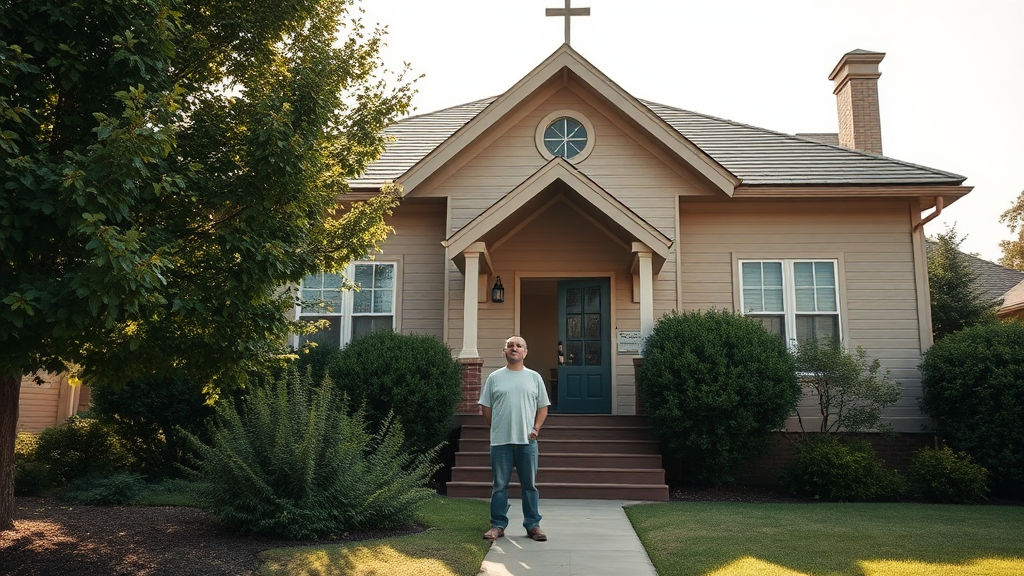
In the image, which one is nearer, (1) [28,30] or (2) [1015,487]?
(1) [28,30]

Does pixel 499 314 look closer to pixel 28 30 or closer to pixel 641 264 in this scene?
pixel 641 264

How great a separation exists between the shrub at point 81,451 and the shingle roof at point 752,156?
5262mm

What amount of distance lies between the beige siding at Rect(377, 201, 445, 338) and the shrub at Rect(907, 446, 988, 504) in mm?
7187

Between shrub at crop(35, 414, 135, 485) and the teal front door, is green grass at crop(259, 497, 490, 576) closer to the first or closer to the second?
shrub at crop(35, 414, 135, 485)

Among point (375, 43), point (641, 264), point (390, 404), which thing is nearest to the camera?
point (375, 43)

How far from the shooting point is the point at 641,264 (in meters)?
10.8

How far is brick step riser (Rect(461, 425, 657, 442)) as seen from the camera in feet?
34.4

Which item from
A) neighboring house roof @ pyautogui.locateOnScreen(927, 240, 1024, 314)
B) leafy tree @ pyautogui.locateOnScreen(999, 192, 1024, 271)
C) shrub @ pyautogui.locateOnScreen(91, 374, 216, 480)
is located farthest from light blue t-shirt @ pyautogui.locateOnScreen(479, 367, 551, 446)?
leafy tree @ pyautogui.locateOnScreen(999, 192, 1024, 271)

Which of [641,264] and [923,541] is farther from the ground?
[641,264]

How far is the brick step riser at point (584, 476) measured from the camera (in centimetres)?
942

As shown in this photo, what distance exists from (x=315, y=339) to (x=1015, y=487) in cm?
1035

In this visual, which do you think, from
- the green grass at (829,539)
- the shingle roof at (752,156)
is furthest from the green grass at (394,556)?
the shingle roof at (752,156)

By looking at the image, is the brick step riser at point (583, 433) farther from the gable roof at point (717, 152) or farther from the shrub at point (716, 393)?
the gable roof at point (717, 152)

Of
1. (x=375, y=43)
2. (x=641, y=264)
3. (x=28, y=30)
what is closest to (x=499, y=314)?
(x=641, y=264)
